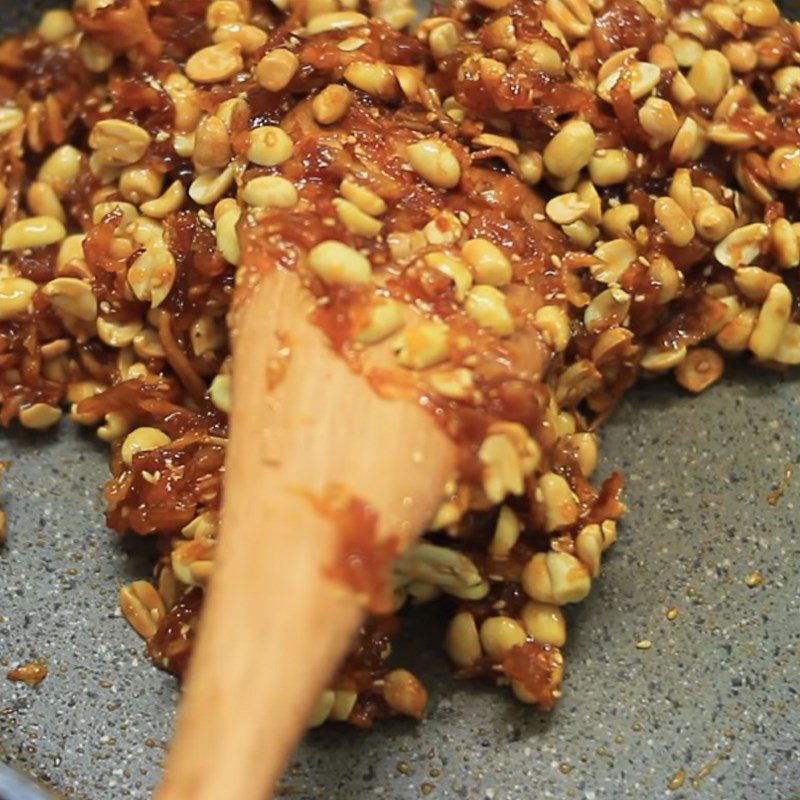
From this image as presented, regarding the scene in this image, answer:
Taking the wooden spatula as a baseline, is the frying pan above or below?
below

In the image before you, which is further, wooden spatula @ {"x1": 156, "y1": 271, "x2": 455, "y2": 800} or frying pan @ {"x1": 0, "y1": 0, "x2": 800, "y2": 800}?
frying pan @ {"x1": 0, "y1": 0, "x2": 800, "y2": 800}

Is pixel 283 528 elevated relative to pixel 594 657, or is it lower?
elevated

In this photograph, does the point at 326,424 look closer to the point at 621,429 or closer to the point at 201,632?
the point at 201,632

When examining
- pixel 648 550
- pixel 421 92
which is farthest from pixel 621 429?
pixel 421 92

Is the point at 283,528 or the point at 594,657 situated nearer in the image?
the point at 283,528
